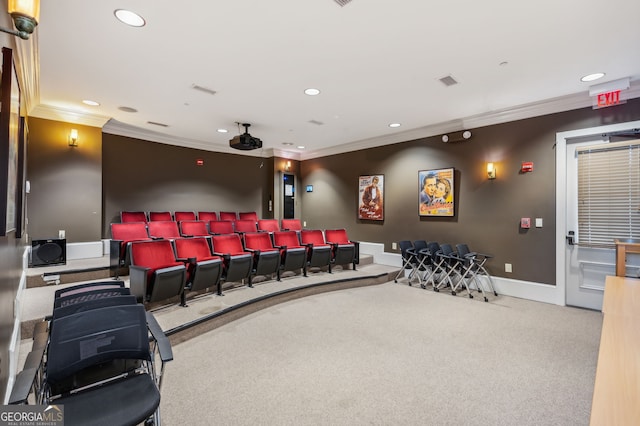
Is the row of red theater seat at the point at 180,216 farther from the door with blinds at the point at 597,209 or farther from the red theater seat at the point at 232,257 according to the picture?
the door with blinds at the point at 597,209

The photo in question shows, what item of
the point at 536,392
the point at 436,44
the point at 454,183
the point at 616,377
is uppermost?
the point at 436,44

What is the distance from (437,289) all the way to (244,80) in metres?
4.62

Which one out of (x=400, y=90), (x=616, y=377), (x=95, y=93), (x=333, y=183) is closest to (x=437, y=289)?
(x=400, y=90)

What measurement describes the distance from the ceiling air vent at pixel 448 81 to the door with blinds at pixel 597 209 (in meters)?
2.25

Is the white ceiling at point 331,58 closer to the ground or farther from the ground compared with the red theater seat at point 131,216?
farther from the ground

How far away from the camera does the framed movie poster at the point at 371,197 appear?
7.03m

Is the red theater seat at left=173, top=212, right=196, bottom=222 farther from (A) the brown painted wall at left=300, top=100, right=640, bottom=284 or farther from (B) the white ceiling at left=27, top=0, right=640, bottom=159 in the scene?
(A) the brown painted wall at left=300, top=100, right=640, bottom=284

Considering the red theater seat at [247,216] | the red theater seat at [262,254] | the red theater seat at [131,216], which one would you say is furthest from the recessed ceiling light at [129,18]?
the red theater seat at [247,216]

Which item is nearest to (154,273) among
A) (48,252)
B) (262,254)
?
(262,254)

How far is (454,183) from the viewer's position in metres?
5.80

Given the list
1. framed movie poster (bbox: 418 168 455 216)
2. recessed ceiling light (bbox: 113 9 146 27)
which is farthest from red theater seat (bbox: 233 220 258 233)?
recessed ceiling light (bbox: 113 9 146 27)

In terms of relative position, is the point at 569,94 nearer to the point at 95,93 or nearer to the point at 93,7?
the point at 93,7

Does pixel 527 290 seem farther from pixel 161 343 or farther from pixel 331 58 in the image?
pixel 161 343

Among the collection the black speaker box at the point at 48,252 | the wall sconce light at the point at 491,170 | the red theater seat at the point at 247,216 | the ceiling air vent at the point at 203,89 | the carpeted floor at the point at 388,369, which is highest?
the ceiling air vent at the point at 203,89
